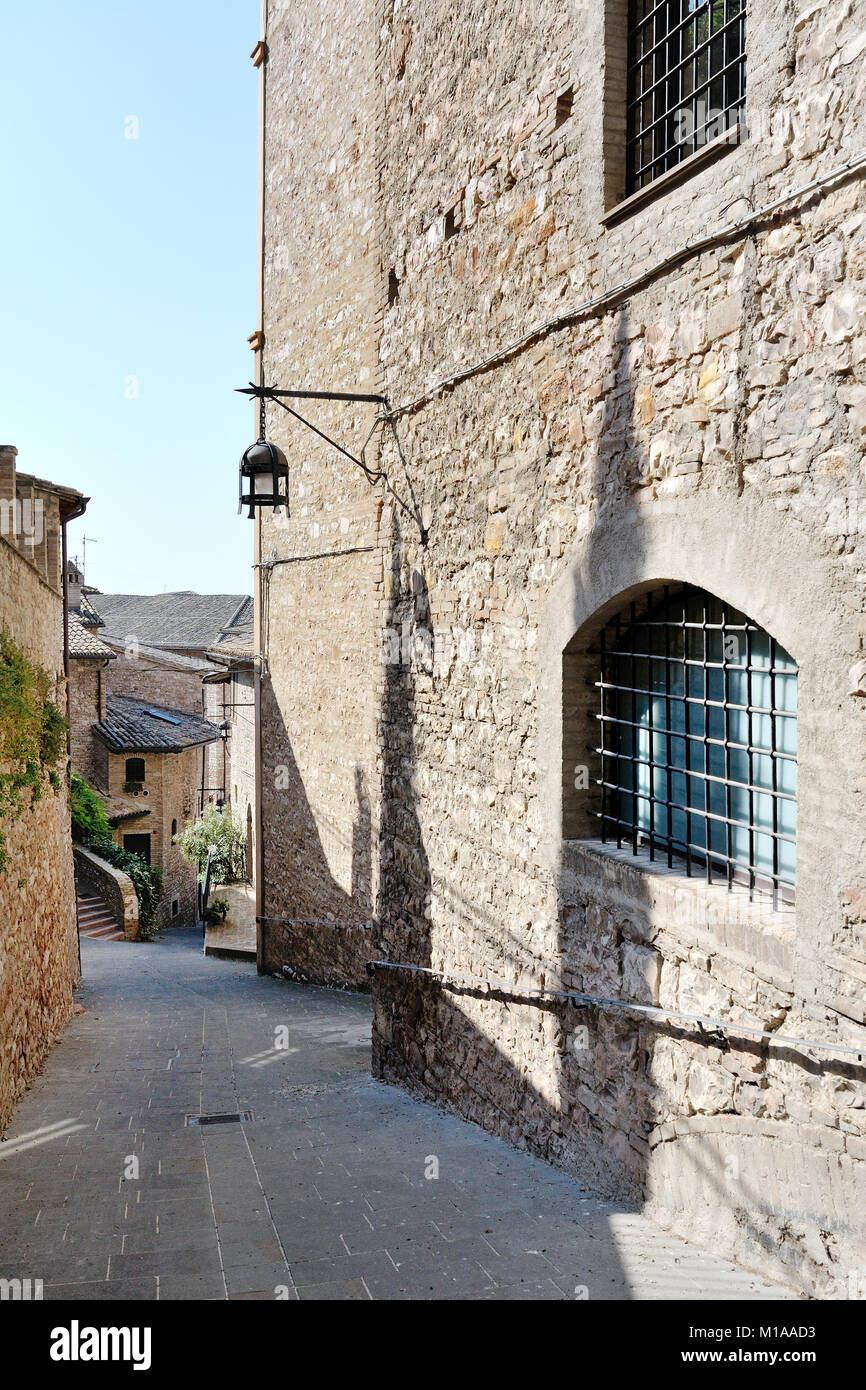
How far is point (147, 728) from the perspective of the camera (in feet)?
90.9

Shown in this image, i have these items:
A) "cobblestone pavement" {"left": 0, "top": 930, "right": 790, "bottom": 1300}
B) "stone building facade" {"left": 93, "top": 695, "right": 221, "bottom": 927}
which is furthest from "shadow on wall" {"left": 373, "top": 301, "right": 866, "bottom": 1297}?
"stone building facade" {"left": 93, "top": 695, "right": 221, "bottom": 927}

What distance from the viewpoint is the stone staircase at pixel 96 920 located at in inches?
789

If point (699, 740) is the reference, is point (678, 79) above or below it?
above

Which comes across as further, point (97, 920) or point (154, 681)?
point (154, 681)

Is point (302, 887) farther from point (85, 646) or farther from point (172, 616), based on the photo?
point (172, 616)

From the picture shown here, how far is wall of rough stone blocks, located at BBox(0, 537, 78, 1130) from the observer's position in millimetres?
6914

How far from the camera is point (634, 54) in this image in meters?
4.38

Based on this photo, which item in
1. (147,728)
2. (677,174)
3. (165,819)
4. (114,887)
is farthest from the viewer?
(147,728)

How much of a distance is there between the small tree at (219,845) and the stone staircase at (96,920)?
8.94ft

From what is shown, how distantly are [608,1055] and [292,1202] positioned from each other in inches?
65.5

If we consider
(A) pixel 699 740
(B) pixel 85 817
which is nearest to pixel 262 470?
(A) pixel 699 740

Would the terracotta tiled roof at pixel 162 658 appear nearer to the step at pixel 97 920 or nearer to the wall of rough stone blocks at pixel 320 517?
the step at pixel 97 920
